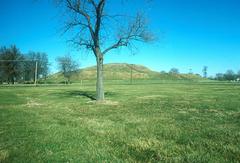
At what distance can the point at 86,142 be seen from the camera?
218 inches

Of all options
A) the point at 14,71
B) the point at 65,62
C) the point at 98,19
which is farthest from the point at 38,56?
the point at 98,19

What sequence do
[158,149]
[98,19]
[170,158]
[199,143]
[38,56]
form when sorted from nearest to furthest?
[170,158] < [158,149] < [199,143] < [98,19] < [38,56]

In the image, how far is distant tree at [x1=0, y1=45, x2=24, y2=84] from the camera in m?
65.1

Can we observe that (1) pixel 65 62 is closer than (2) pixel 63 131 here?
No

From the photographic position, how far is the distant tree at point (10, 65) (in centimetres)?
6506

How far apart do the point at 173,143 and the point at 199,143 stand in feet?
1.90

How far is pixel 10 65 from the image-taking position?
65.4 m

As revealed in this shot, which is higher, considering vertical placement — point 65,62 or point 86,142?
point 65,62

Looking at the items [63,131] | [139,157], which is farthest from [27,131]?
[139,157]

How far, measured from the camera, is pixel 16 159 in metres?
4.38

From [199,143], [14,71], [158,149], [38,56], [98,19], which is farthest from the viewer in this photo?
[38,56]

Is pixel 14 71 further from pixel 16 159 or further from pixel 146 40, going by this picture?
pixel 16 159

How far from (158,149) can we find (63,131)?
3.06 m

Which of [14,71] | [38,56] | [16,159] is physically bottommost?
[16,159]
